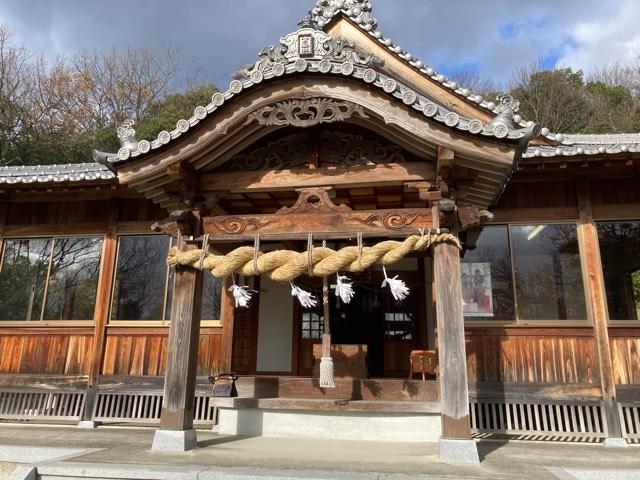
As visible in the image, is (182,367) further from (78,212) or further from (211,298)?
(78,212)

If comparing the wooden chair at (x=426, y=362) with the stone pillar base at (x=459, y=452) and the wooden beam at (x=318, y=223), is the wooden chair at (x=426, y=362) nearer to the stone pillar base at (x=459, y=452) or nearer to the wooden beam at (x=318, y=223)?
the stone pillar base at (x=459, y=452)

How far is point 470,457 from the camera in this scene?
16.4ft

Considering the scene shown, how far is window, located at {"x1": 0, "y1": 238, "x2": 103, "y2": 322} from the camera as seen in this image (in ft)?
29.4

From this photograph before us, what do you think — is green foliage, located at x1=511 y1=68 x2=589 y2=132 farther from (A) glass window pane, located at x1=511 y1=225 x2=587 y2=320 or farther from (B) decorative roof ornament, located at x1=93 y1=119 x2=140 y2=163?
(B) decorative roof ornament, located at x1=93 y1=119 x2=140 y2=163

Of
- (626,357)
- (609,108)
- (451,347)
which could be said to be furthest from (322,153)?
(609,108)

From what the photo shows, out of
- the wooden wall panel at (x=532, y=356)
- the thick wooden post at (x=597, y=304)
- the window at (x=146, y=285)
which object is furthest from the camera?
the window at (x=146, y=285)

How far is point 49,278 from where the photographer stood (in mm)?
9125

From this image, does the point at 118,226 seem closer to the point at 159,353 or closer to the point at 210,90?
the point at 159,353

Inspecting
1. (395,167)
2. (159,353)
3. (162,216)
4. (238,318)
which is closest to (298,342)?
(238,318)

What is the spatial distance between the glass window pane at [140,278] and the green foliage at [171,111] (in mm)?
14382

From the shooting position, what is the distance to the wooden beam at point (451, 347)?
16.8ft

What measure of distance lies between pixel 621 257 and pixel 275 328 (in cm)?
648

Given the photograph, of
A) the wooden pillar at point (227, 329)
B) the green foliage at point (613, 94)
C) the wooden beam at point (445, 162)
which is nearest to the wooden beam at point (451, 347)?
the wooden beam at point (445, 162)

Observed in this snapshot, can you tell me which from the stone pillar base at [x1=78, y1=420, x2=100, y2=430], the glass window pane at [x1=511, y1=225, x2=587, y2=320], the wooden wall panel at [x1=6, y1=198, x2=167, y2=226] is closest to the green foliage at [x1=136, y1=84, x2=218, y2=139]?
the wooden wall panel at [x1=6, y1=198, x2=167, y2=226]
